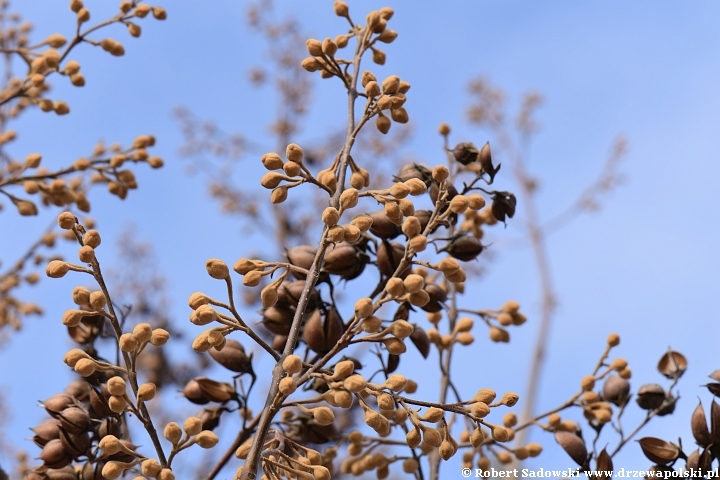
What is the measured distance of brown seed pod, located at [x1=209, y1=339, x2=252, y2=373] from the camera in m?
1.73

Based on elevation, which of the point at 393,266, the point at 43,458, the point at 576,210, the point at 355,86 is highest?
the point at 576,210

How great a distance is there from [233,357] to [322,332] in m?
0.26

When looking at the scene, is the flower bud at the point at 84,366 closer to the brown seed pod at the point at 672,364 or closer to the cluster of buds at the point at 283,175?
the cluster of buds at the point at 283,175

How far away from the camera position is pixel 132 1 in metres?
2.54

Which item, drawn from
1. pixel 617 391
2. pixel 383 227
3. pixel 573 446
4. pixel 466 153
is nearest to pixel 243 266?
pixel 383 227

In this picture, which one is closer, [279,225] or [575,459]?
[575,459]

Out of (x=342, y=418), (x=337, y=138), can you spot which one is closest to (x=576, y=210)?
(x=337, y=138)

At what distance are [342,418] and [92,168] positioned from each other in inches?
110

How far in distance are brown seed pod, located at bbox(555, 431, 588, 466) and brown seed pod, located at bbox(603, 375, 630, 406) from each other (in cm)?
15

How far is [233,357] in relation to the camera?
173 cm

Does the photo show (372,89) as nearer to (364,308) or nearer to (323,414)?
(364,308)

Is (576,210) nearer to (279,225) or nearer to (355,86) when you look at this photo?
(279,225)

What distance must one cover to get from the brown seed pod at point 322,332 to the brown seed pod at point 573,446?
2.05 feet

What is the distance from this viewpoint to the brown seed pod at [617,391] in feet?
6.18
